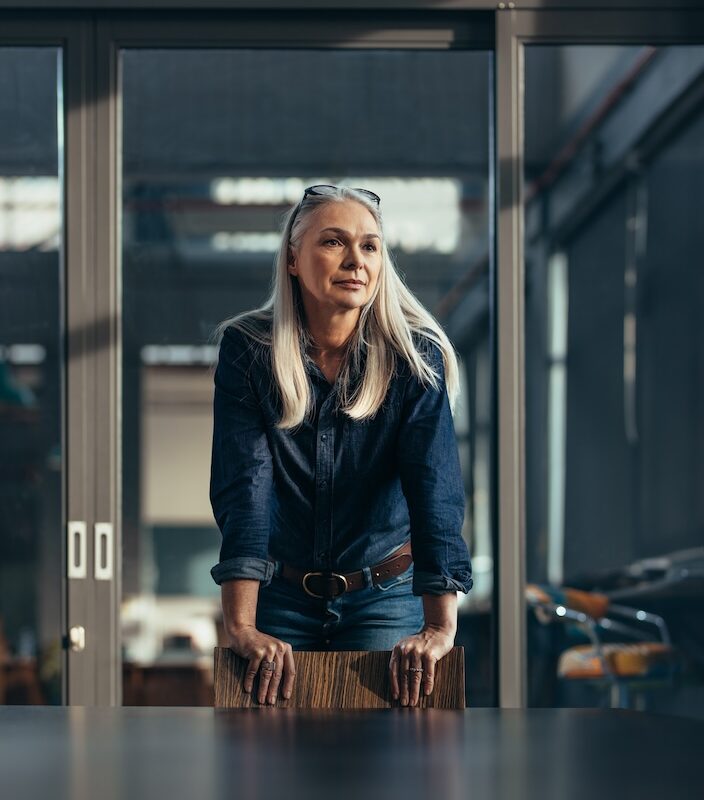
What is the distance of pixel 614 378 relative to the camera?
10.5ft

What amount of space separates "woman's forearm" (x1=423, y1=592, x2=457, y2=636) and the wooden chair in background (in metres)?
0.09

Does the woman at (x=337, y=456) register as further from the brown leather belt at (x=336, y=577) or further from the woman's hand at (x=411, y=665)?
the woman's hand at (x=411, y=665)

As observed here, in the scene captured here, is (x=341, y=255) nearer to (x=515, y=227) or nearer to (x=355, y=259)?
(x=355, y=259)

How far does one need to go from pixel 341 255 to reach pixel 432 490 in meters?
0.44

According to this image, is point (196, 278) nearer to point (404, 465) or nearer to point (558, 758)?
point (404, 465)

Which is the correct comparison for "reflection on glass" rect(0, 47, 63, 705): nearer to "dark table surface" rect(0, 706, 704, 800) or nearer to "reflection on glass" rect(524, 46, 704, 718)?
"reflection on glass" rect(524, 46, 704, 718)

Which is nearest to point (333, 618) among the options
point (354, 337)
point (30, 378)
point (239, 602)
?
point (239, 602)

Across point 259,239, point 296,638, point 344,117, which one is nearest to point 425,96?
point 344,117

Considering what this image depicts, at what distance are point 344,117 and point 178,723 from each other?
2.12 m

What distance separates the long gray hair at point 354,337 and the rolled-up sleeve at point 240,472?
0.05m

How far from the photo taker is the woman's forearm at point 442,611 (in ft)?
5.98

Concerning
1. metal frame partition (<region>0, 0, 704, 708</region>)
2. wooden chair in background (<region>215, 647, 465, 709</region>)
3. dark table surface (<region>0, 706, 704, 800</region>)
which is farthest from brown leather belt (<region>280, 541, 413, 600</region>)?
metal frame partition (<region>0, 0, 704, 708</region>)

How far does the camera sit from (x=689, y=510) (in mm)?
3188

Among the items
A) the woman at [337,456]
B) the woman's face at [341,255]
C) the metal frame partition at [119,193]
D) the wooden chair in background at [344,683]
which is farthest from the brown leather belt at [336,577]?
the metal frame partition at [119,193]
